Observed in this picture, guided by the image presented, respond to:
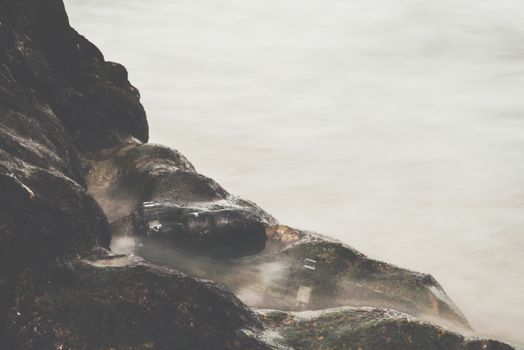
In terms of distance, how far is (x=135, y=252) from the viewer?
15.7 meters

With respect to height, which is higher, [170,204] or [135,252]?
[170,204]

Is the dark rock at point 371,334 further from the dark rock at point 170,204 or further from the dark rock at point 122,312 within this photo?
the dark rock at point 170,204

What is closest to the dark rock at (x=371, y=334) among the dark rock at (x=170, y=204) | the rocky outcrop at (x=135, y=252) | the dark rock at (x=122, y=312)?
the rocky outcrop at (x=135, y=252)

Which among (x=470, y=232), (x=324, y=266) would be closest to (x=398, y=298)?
(x=324, y=266)

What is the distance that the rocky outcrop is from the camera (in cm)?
909

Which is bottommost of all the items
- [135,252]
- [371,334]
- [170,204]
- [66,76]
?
[371,334]

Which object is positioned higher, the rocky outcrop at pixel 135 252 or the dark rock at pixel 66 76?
the dark rock at pixel 66 76

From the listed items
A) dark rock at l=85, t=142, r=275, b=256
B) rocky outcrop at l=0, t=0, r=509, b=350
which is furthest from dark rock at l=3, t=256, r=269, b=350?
dark rock at l=85, t=142, r=275, b=256

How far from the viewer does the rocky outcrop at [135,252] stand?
9.09 m

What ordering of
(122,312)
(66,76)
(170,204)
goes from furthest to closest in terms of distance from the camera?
(66,76), (170,204), (122,312)

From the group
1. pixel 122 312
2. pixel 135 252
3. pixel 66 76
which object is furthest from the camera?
pixel 66 76

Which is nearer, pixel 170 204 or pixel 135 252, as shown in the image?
pixel 135 252

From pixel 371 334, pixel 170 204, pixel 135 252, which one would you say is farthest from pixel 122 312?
pixel 170 204

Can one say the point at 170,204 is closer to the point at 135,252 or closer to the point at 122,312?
the point at 135,252
